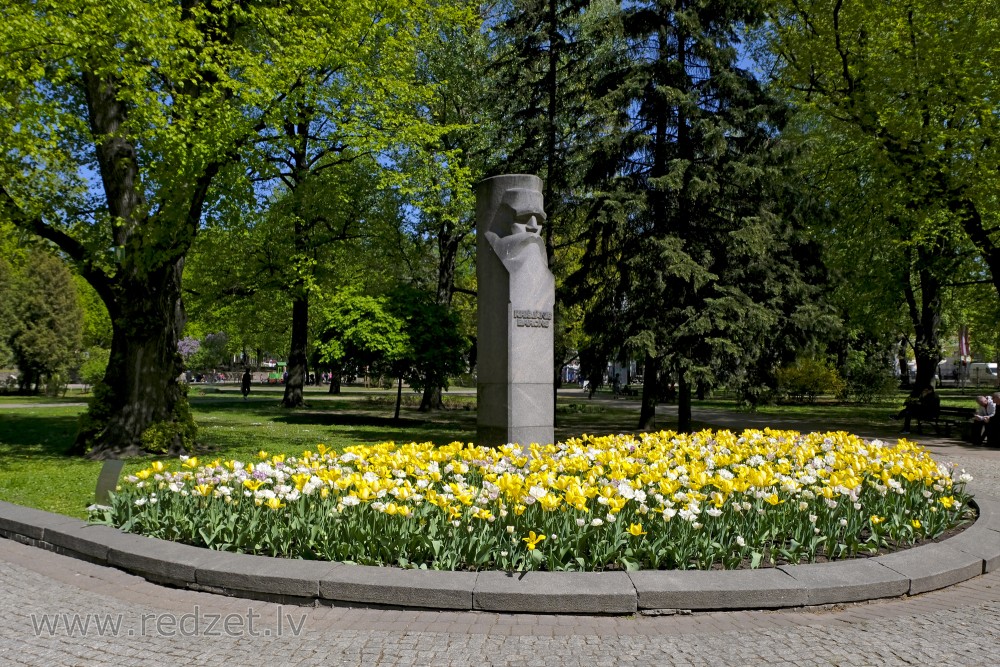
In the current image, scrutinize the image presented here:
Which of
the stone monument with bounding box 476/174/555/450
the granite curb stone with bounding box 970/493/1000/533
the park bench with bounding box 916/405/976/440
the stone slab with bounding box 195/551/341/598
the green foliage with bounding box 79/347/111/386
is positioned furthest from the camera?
the green foliage with bounding box 79/347/111/386

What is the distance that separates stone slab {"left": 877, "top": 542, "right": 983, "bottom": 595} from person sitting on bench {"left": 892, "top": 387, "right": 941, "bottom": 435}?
591 inches

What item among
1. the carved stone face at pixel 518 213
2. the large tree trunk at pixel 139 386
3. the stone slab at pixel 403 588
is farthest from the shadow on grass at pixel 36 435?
the stone slab at pixel 403 588

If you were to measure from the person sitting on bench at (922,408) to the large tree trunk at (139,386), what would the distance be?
60.6 feet

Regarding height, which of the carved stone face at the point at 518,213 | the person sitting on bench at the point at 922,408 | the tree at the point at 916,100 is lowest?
the person sitting on bench at the point at 922,408

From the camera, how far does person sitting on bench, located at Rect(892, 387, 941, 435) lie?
19500 mm

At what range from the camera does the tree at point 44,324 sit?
41.3 metres

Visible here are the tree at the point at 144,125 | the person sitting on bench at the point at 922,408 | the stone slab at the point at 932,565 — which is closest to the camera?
the stone slab at the point at 932,565

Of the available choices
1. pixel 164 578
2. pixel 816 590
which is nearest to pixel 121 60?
pixel 164 578

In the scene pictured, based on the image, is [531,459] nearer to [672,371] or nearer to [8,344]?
[672,371]

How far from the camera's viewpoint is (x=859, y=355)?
28.5 metres

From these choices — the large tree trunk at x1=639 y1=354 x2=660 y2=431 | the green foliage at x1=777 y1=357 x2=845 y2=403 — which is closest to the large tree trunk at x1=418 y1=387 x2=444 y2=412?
the large tree trunk at x1=639 y1=354 x2=660 y2=431

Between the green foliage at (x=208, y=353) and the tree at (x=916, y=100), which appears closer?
the tree at (x=916, y=100)

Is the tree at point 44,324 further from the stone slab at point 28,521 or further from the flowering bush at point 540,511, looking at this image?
the flowering bush at point 540,511

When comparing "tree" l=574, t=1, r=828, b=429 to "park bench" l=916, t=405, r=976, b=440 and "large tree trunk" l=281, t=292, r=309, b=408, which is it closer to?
"park bench" l=916, t=405, r=976, b=440
